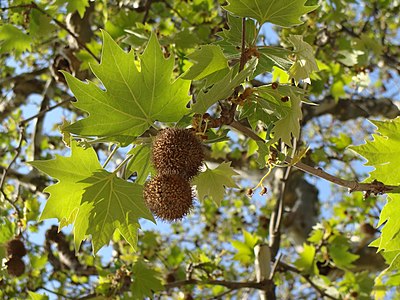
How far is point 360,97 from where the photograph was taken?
7141 millimetres

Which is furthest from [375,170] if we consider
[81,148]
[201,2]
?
[201,2]

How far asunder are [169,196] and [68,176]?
0.46m

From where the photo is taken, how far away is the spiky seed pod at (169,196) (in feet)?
6.70

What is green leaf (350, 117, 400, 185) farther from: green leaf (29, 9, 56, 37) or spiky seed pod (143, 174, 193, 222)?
green leaf (29, 9, 56, 37)

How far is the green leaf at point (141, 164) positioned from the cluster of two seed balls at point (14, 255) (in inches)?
82.6

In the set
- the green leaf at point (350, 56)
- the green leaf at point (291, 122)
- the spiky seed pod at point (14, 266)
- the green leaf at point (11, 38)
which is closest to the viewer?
the green leaf at point (291, 122)

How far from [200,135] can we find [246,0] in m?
0.53

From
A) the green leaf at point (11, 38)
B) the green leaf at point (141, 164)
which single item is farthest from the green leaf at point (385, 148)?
the green leaf at point (11, 38)

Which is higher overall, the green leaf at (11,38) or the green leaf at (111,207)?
the green leaf at (11,38)

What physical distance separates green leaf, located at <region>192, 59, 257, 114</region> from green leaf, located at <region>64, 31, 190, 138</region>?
7.7 inches

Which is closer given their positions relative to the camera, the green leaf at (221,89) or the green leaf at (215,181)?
the green leaf at (221,89)

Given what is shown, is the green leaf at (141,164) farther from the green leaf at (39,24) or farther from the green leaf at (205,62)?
the green leaf at (39,24)

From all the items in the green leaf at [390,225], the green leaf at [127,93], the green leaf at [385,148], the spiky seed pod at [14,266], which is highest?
the spiky seed pod at [14,266]

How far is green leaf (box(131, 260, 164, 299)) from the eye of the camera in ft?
12.8
